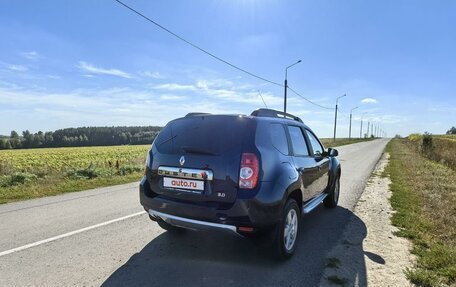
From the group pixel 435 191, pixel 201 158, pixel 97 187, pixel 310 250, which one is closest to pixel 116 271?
pixel 201 158

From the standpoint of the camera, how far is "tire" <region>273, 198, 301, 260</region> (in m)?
4.10

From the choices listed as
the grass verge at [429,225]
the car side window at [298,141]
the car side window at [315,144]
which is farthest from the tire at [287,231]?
the car side window at [315,144]

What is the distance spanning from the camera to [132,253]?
4.45m

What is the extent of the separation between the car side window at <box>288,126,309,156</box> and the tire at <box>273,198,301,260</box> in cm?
87

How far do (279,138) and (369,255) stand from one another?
198 cm

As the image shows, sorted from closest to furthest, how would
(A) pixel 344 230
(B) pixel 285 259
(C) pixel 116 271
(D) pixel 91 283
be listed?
1. (D) pixel 91 283
2. (C) pixel 116 271
3. (B) pixel 285 259
4. (A) pixel 344 230

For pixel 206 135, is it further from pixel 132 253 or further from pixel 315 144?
pixel 315 144

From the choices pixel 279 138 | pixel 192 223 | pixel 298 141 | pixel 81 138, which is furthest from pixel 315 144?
pixel 81 138

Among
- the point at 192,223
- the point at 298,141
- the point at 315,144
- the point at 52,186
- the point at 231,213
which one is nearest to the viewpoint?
the point at 231,213

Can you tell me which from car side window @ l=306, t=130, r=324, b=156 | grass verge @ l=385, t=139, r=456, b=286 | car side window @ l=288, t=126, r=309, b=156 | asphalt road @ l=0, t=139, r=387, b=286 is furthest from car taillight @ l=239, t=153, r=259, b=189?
car side window @ l=306, t=130, r=324, b=156

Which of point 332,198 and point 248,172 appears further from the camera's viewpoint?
point 332,198

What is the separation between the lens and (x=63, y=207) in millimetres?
7023

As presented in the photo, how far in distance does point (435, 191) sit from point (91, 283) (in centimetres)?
944

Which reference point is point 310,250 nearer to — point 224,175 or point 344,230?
point 344,230
